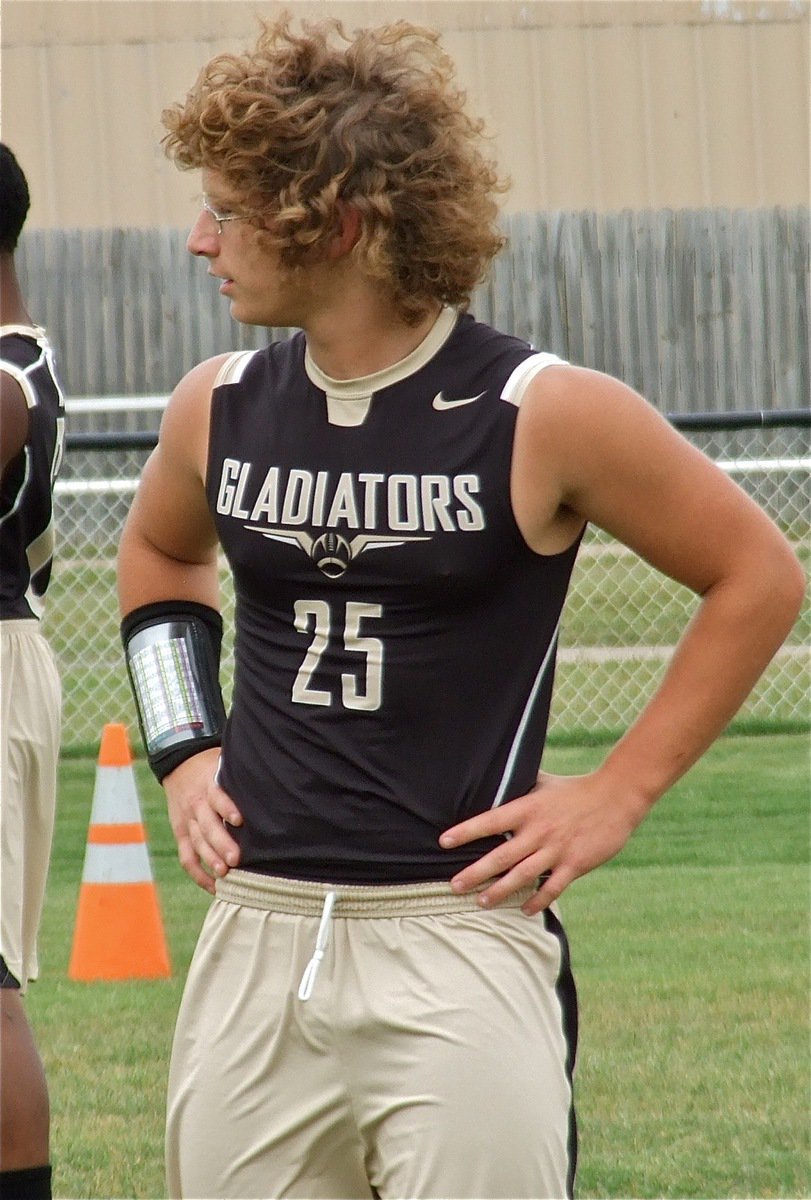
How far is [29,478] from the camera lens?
3863 millimetres

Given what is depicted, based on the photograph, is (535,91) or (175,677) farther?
(535,91)

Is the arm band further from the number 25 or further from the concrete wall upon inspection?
the concrete wall

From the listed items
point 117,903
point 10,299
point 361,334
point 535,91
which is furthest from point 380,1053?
point 535,91

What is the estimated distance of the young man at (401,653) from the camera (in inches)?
88.0

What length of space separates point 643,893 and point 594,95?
10030 mm

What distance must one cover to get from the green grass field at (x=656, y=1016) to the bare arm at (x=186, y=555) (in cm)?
211

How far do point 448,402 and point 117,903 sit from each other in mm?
4298

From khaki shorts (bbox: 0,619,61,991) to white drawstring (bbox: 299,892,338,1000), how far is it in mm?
1694

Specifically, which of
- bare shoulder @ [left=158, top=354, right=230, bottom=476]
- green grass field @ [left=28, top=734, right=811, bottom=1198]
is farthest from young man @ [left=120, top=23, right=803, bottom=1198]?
green grass field @ [left=28, top=734, right=811, bottom=1198]

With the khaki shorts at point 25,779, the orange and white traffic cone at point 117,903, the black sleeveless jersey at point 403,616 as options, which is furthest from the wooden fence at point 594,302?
the black sleeveless jersey at point 403,616

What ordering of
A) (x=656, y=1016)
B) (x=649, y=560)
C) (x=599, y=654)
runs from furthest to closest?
(x=599, y=654) < (x=656, y=1016) < (x=649, y=560)

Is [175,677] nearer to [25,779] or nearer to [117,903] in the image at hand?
[25,779]

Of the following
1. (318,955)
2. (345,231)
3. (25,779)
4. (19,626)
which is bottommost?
(25,779)

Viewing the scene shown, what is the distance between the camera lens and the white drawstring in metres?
2.26
